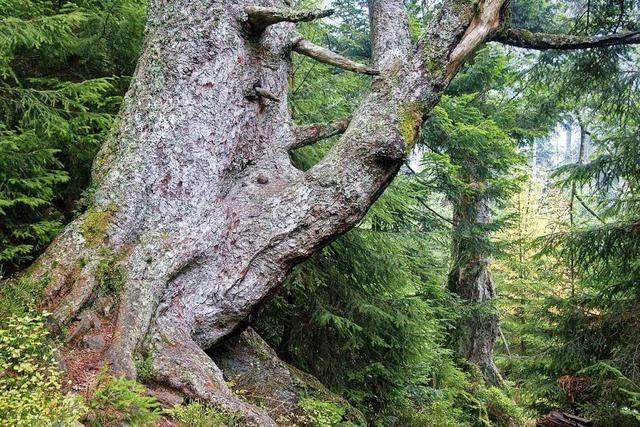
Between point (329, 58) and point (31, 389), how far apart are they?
3.26 m

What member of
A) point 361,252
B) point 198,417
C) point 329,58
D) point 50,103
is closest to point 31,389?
point 198,417

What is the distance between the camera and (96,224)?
324 centimetres

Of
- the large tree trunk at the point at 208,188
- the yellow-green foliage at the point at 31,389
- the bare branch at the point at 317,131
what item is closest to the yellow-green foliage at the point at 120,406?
the yellow-green foliage at the point at 31,389

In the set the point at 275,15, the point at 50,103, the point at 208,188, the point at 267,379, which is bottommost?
the point at 267,379

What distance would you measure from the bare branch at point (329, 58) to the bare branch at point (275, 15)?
431mm

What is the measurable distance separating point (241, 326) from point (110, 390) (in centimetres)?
145

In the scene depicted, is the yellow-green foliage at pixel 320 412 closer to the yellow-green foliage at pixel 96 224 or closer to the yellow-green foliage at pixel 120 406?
the yellow-green foliage at pixel 120 406

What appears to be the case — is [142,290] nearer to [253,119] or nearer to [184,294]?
[184,294]

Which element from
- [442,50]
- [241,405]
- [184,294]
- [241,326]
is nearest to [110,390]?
[241,405]

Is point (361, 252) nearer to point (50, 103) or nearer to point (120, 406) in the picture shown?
point (50, 103)

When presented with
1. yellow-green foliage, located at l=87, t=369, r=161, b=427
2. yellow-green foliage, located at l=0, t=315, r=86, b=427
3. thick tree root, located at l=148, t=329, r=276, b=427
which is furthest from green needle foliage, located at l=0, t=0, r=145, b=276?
yellow-green foliage, located at l=87, t=369, r=161, b=427

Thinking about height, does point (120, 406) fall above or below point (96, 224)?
below

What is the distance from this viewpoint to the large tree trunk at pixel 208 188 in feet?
9.93

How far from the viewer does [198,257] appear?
3447 millimetres
